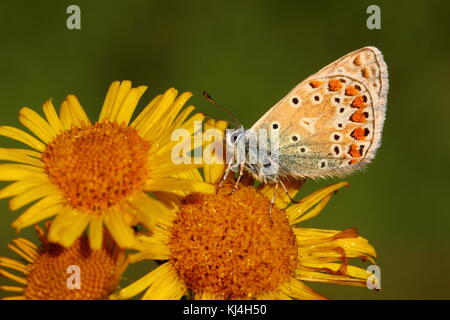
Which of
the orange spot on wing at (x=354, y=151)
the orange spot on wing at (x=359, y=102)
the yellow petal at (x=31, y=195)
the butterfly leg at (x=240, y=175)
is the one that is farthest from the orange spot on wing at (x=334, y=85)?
the yellow petal at (x=31, y=195)

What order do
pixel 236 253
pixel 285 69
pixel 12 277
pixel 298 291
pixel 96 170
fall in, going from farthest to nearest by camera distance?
pixel 285 69
pixel 298 291
pixel 236 253
pixel 96 170
pixel 12 277

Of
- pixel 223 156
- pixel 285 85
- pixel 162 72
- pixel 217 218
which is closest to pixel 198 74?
pixel 162 72

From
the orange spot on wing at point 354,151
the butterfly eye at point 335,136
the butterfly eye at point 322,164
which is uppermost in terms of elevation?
the butterfly eye at point 335,136

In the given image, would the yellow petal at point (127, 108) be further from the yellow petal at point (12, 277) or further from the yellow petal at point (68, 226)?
the yellow petal at point (12, 277)

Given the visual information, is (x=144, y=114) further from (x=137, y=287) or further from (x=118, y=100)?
(x=137, y=287)

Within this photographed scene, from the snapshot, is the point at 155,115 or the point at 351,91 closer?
the point at 155,115

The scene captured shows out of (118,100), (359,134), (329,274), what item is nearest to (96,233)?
(118,100)
